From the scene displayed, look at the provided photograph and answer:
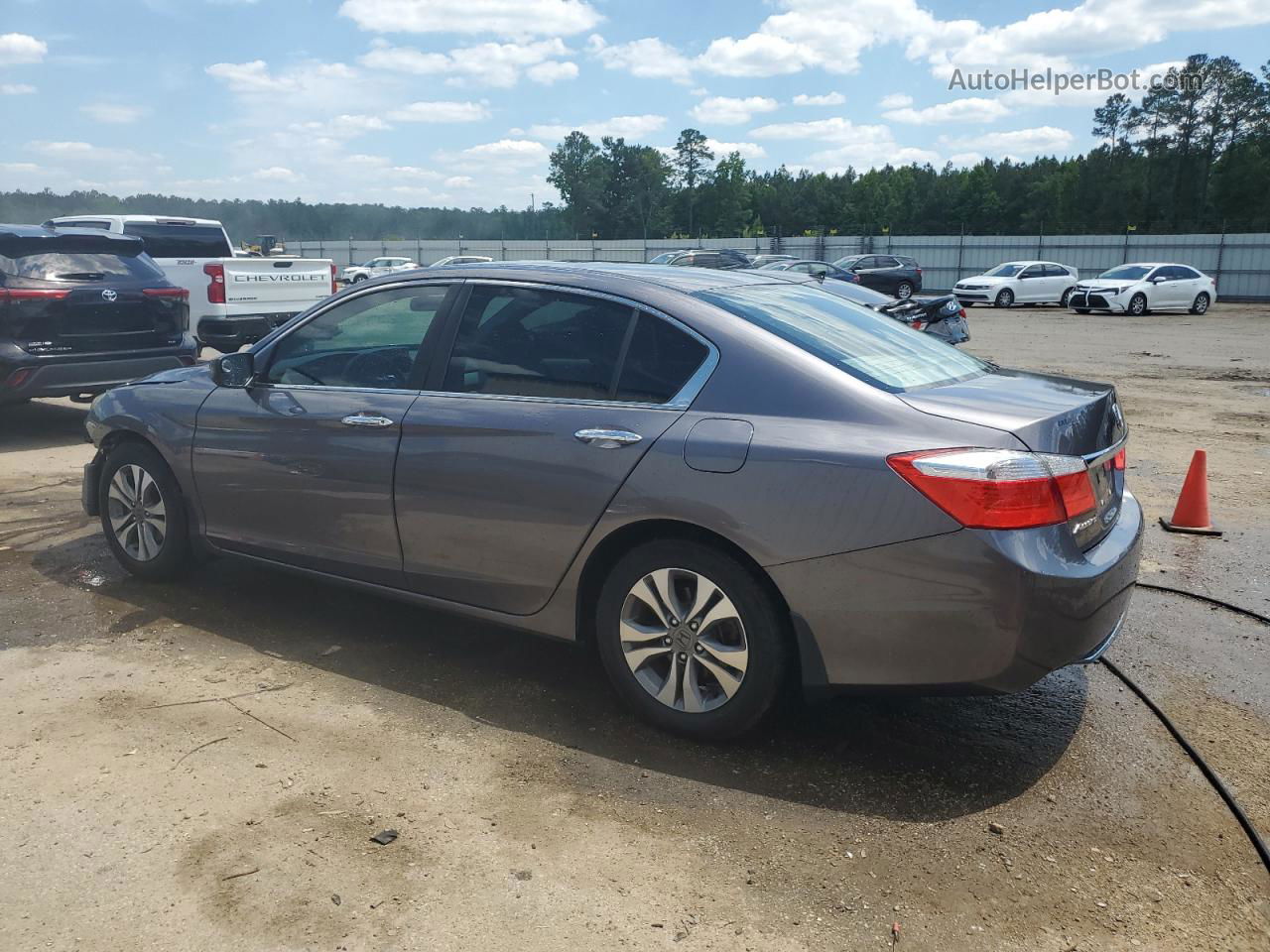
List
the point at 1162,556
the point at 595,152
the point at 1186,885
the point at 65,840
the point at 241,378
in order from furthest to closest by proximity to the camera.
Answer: the point at 595,152
the point at 1162,556
the point at 241,378
the point at 65,840
the point at 1186,885

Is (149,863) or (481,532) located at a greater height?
(481,532)

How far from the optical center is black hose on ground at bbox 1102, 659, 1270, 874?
3053 mm

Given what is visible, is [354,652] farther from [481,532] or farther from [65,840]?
[65,840]

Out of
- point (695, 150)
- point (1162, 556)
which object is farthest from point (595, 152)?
point (1162, 556)

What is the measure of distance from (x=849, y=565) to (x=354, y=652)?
2260 mm

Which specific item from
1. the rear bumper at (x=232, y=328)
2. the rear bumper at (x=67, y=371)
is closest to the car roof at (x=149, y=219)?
the rear bumper at (x=232, y=328)

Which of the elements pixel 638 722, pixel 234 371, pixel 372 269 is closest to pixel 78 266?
pixel 234 371

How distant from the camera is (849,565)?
320cm

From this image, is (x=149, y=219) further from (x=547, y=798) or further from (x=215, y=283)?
(x=547, y=798)

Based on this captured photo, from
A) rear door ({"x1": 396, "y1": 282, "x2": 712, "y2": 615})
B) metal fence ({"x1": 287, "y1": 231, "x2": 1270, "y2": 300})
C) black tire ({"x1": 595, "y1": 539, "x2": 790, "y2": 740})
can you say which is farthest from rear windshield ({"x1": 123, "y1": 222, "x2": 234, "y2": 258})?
metal fence ({"x1": 287, "y1": 231, "x2": 1270, "y2": 300})

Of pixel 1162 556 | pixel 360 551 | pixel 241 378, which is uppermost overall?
pixel 241 378

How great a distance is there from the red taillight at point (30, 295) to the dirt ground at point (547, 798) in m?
4.59

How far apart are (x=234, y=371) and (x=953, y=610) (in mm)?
3250

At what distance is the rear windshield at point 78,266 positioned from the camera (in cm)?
877
